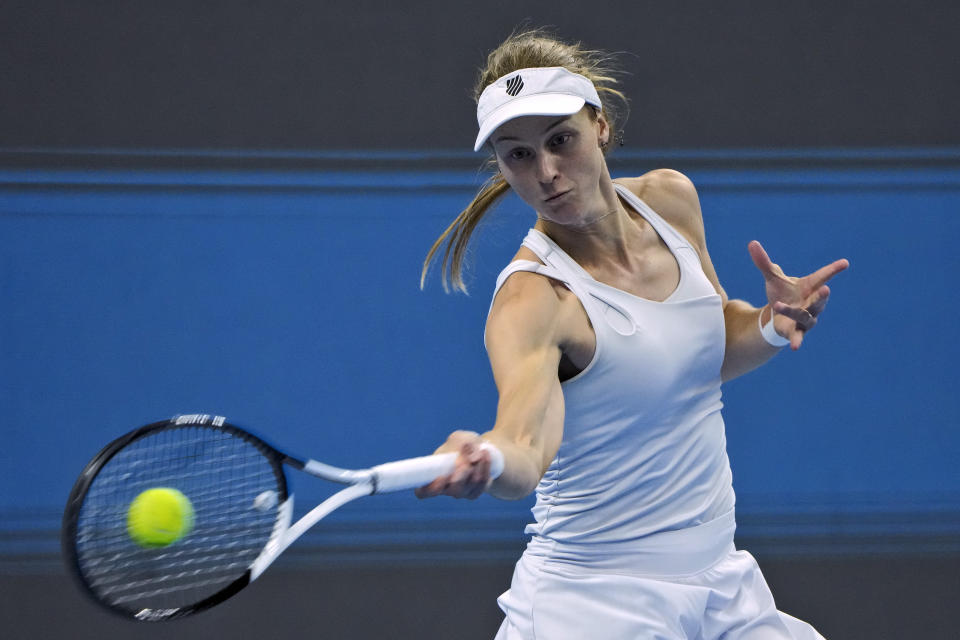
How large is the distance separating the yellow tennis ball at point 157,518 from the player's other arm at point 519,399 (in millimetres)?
337

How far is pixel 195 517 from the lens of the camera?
1.28 m

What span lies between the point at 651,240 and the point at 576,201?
0.67 ft

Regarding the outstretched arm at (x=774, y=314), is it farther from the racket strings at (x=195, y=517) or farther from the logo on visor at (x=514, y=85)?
the racket strings at (x=195, y=517)

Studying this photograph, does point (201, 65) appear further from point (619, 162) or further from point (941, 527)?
point (941, 527)

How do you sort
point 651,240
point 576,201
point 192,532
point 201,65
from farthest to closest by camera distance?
point 201,65 → point 651,240 → point 576,201 → point 192,532

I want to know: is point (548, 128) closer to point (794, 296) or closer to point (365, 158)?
point (794, 296)

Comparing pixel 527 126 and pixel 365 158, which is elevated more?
pixel 365 158

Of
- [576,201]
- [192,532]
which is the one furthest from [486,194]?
[192,532]

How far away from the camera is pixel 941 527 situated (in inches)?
113

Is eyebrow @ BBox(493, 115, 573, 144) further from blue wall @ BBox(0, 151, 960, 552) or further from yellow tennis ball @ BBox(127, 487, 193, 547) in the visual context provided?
blue wall @ BBox(0, 151, 960, 552)

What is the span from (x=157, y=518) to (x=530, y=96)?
74 cm

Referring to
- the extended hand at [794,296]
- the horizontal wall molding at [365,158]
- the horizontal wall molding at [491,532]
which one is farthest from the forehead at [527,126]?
the horizontal wall molding at [491,532]

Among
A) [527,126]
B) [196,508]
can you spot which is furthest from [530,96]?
[196,508]

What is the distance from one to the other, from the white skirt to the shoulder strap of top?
47 cm
